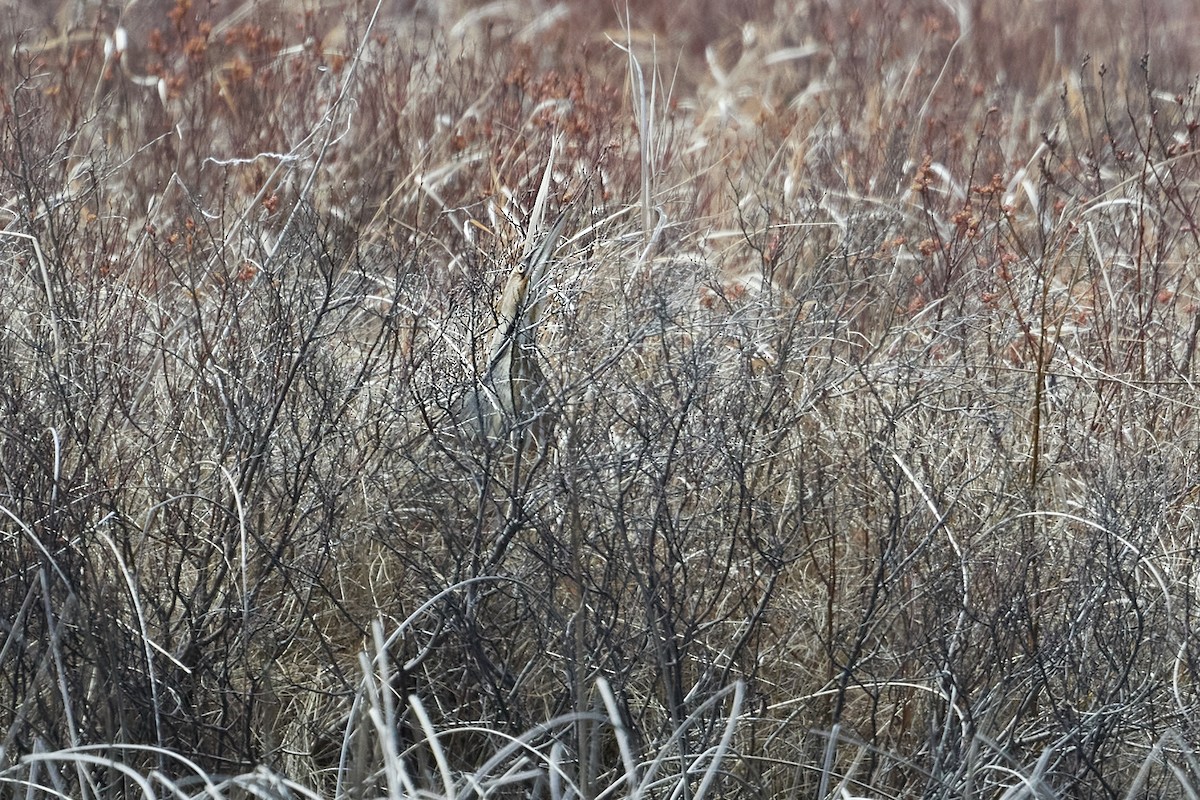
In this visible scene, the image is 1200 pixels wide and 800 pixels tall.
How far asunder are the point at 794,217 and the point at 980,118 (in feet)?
5.50

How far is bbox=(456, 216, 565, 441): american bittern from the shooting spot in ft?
8.36

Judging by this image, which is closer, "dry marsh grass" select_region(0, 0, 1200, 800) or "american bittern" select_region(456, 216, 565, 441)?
"dry marsh grass" select_region(0, 0, 1200, 800)

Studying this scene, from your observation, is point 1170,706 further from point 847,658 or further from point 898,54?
point 898,54

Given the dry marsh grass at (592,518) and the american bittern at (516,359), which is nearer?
the dry marsh grass at (592,518)

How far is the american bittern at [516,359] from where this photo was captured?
2.55m

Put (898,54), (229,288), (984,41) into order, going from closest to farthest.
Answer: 1. (229,288)
2. (898,54)
3. (984,41)

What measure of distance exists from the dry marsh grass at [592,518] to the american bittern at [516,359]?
48mm

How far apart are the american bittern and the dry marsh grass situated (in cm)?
5

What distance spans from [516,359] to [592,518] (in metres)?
0.44

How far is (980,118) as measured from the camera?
5.29 metres

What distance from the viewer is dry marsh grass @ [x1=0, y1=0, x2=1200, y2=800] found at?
2150mm

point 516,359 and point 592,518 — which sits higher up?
point 516,359

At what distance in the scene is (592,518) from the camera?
242cm

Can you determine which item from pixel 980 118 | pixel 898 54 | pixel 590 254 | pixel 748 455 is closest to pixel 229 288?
pixel 590 254
